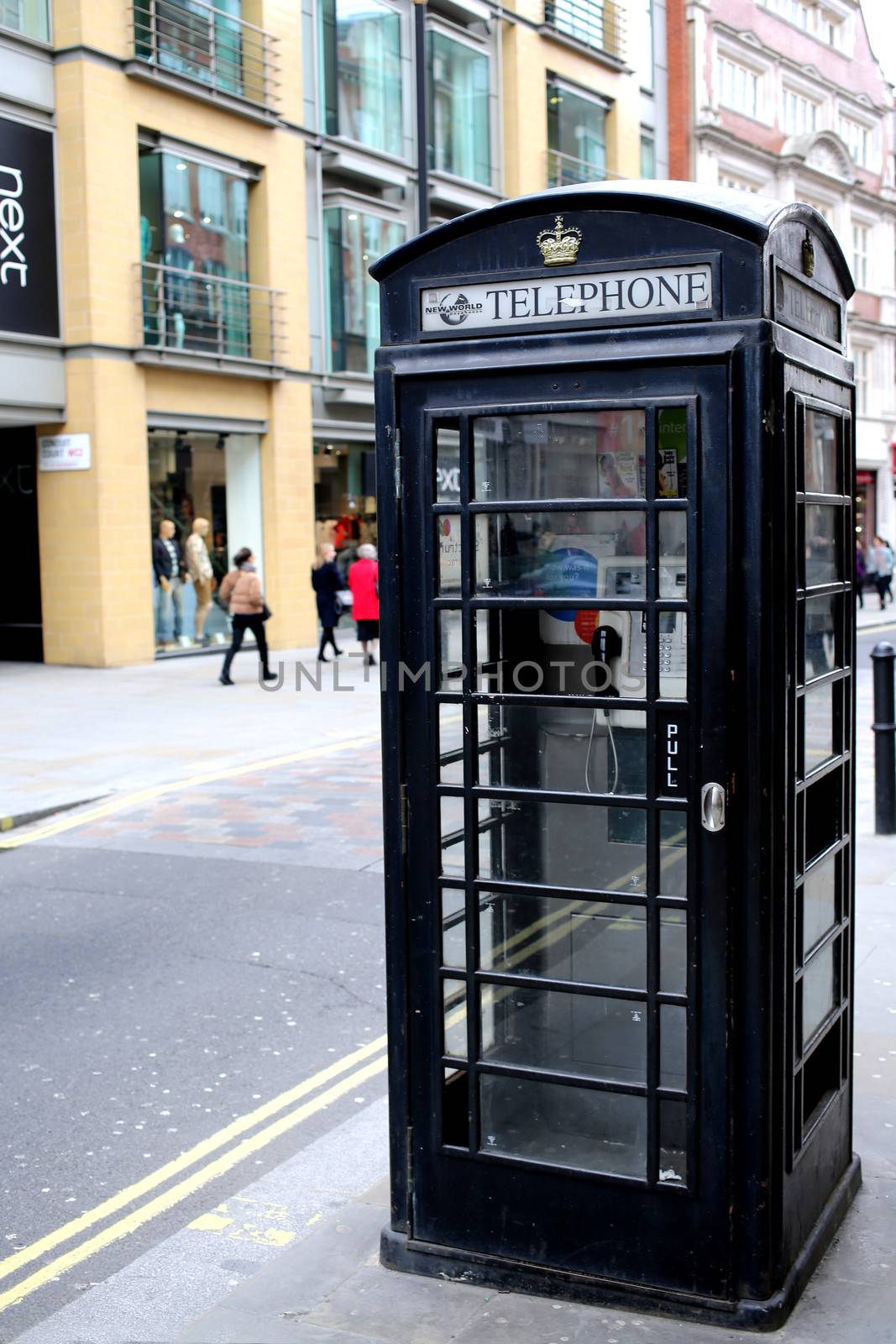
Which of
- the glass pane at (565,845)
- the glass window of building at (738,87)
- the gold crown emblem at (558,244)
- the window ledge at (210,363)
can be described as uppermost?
the glass window of building at (738,87)

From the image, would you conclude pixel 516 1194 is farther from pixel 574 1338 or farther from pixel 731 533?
pixel 731 533

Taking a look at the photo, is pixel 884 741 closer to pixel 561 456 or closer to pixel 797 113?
pixel 561 456

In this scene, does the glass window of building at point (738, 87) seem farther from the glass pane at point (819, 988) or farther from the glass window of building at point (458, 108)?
the glass pane at point (819, 988)

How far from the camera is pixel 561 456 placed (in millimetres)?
3314

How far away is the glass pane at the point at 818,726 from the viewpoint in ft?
11.4

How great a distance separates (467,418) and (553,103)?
96.3 feet

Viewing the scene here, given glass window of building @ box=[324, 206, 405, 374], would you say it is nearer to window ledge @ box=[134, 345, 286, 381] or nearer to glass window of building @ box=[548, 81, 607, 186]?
window ledge @ box=[134, 345, 286, 381]

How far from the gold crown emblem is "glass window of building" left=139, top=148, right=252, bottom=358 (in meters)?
18.8

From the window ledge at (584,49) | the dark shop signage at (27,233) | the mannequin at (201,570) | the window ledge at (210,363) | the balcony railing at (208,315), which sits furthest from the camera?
the window ledge at (584,49)

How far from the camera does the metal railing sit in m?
29.7

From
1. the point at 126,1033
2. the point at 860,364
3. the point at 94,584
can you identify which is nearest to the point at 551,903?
the point at 126,1033

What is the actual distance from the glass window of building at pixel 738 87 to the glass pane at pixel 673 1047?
37.7 m

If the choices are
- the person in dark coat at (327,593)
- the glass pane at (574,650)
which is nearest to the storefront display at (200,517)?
the person in dark coat at (327,593)

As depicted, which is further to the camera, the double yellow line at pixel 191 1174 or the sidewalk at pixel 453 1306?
the double yellow line at pixel 191 1174
